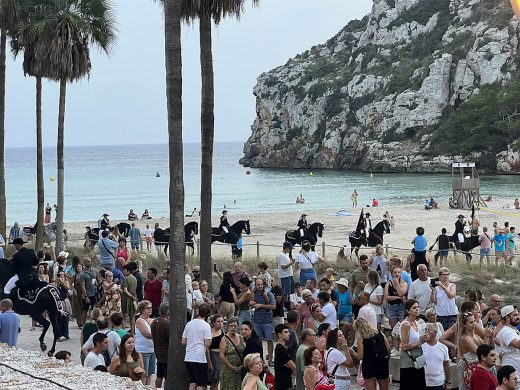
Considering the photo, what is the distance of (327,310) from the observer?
483 inches

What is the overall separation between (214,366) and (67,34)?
17.0 m

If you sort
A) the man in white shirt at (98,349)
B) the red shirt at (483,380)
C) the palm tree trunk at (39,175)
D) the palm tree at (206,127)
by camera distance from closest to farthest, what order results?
the red shirt at (483,380) < the man in white shirt at (98,349) < the palm tree at (206,127) < the palm tree trunk at (39,175)

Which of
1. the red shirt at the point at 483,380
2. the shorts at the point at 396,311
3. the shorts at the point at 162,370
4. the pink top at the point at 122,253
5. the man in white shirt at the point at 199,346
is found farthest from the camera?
the pink top at the point at 122,253

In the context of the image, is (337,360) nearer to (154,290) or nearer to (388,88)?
(154,290)

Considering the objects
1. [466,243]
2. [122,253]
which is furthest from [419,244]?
[466,243]

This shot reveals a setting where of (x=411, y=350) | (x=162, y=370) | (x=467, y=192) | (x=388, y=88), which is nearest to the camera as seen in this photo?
(x=411, y=350)

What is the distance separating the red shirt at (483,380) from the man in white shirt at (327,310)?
3281 millimetres

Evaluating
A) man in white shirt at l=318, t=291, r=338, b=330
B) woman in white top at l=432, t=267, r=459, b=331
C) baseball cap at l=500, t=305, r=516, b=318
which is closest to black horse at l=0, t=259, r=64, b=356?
man in white shirt at l=318, t=291, r=338, b=330

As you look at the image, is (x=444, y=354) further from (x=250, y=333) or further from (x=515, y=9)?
(x=515, y=9)

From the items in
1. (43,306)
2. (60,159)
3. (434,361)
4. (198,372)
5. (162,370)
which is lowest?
(162,370)

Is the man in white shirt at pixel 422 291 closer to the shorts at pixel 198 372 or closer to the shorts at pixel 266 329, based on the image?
the shorts at pixel 266 329

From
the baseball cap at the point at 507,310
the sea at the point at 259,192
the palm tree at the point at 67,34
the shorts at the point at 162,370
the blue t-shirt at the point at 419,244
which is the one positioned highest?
the palm tree at the point at 67,34

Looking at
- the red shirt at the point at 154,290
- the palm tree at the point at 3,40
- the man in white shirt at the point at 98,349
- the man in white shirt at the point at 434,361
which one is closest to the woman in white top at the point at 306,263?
the red shirt at the point at 154,290

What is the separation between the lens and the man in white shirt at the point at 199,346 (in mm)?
11008
